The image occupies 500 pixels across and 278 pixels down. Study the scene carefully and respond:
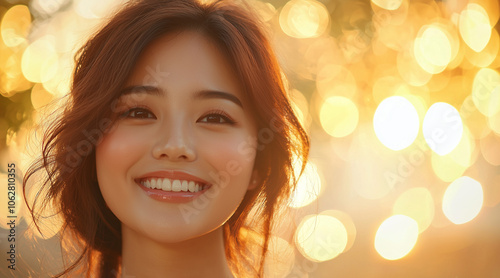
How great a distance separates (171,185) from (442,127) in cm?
301

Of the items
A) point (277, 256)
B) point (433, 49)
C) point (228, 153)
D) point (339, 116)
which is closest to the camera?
point (228, 153)

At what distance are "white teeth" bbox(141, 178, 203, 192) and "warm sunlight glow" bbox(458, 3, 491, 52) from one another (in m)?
3.83

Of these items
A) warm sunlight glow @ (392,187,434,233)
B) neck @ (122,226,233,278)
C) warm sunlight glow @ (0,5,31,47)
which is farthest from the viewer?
warm sunlight glow @ (392,187,434,233)

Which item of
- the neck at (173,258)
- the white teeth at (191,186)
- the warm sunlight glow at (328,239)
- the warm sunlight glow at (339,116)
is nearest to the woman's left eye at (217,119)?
the white teeth at (191,186)

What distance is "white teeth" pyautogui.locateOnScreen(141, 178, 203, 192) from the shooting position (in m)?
2.15

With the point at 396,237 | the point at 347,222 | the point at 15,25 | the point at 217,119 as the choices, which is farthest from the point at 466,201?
the point at 15,25

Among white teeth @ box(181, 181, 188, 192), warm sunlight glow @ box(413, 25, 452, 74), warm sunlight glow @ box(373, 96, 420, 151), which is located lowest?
white teeth @ box(181, 181, 188, 192)

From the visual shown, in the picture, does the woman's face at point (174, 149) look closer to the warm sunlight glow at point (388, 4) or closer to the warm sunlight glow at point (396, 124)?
the warm sunlight glow at point (396, 124)

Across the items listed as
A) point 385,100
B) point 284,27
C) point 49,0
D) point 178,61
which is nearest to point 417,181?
point 385,100

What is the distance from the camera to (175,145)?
2.09m

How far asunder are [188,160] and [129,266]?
56 cm

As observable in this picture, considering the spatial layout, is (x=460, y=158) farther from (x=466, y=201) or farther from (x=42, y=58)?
(x=42, y=58)

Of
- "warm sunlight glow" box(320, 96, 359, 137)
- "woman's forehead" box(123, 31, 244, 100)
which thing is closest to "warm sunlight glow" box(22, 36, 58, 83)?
"woman's forehead" box(123, 31, 244, 100)

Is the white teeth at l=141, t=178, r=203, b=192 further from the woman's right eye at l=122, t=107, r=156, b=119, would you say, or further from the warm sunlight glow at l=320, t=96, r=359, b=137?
the warm sunlight glow at l=320, t=96, r=359, b=137
